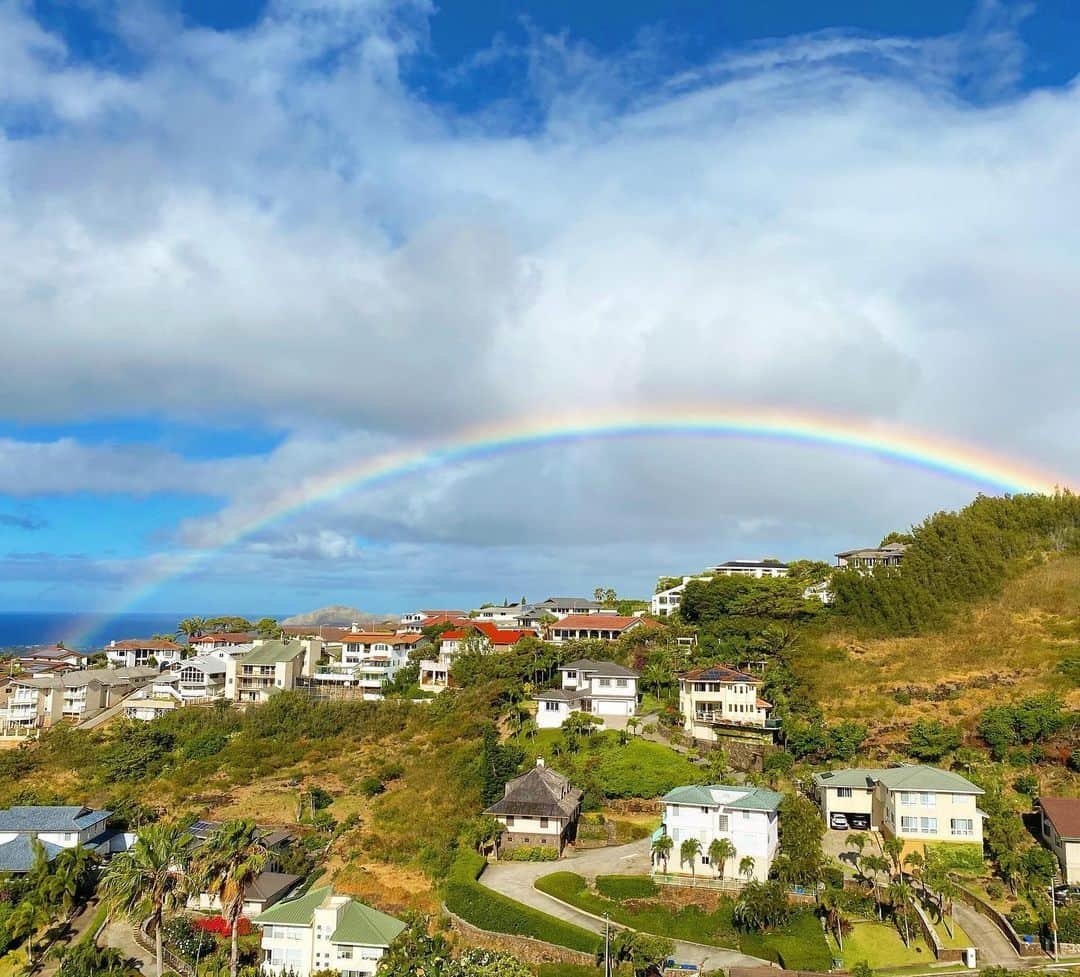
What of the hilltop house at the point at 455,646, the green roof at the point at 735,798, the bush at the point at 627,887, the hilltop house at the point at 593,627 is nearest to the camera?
the bush at the point at 627,887

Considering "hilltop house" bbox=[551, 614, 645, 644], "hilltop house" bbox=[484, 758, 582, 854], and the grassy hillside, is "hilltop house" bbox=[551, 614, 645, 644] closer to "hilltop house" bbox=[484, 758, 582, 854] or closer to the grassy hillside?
the grassy hillside

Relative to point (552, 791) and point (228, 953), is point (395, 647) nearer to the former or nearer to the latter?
point (552, 791)

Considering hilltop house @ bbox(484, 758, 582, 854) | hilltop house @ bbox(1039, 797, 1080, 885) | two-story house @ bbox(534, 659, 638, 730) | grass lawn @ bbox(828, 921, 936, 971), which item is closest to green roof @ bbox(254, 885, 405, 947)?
hilltop house @ bbox(484, 758, 582, 854)

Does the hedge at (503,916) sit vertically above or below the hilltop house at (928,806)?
below

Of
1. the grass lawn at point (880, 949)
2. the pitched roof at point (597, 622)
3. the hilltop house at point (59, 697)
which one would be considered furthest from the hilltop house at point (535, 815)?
the hilltop house at point (59, 697)

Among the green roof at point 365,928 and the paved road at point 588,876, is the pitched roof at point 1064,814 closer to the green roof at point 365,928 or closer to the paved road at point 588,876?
the paved road at point 588,876

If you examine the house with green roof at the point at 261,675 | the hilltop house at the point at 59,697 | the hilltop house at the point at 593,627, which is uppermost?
the hilltop house at the point at 593,627
